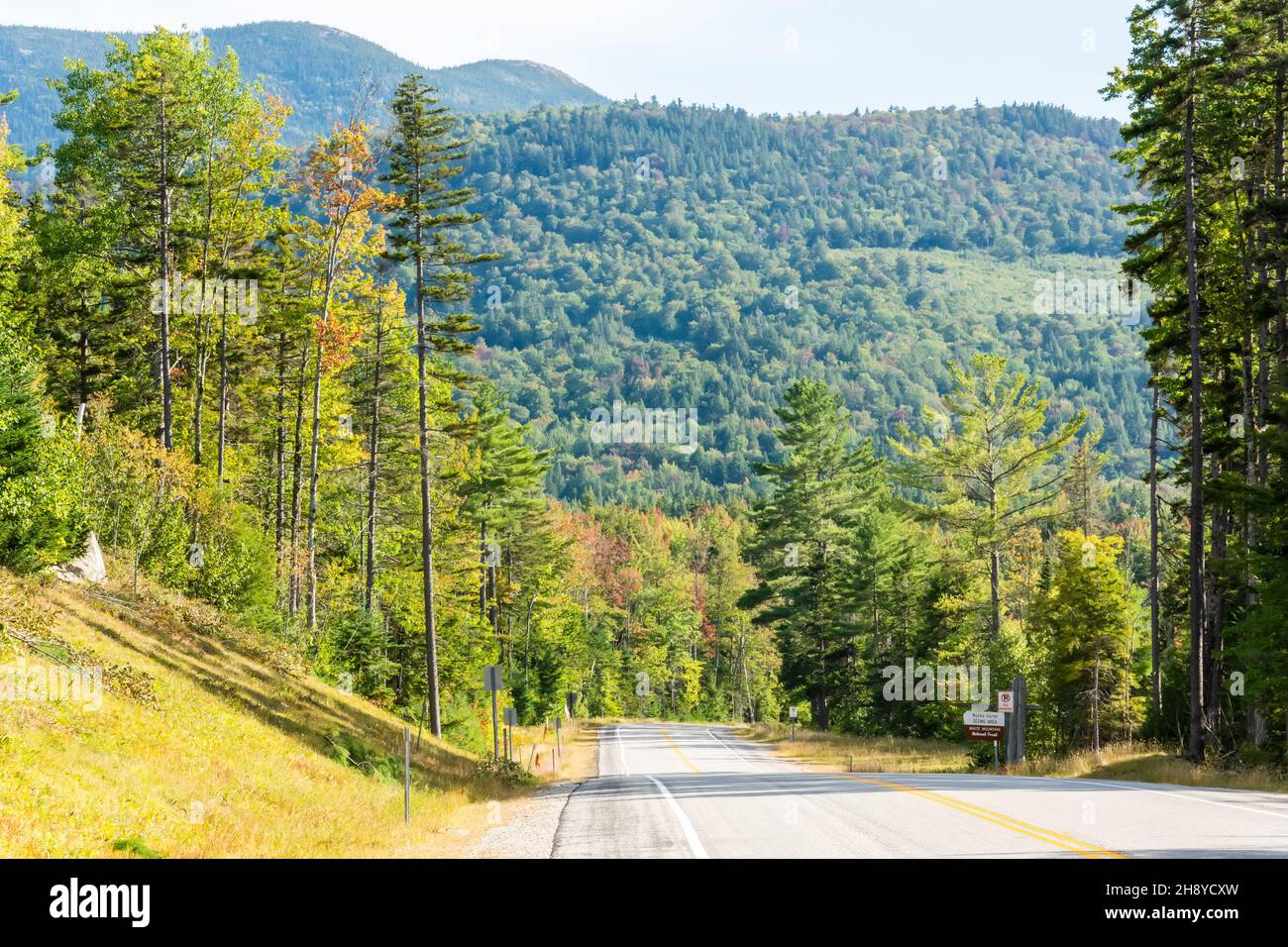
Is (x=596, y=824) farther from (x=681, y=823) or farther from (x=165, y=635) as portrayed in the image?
(x=165, y=635)

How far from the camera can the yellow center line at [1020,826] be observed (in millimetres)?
11727

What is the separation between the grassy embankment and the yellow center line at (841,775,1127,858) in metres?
6.51

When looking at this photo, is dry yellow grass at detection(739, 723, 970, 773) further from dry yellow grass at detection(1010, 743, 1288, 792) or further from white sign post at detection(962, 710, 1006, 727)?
dry yellow grass at detection(1010, 743, 1288, 792)

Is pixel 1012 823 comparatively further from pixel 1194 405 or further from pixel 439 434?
pixel 439 434

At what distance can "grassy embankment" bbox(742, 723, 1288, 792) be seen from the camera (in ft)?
80.3

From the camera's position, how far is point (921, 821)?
50.9 ft

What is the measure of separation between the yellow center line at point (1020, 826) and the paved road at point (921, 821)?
0.02m

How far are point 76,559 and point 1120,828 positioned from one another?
72.9ft

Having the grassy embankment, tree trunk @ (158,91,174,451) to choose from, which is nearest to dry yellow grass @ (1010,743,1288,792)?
the grassy embankment

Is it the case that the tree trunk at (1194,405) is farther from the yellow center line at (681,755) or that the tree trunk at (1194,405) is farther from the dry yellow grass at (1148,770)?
→ the yellow center line at (681,755)

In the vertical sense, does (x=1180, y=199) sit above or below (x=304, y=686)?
above

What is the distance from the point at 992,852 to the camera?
1183 cm
